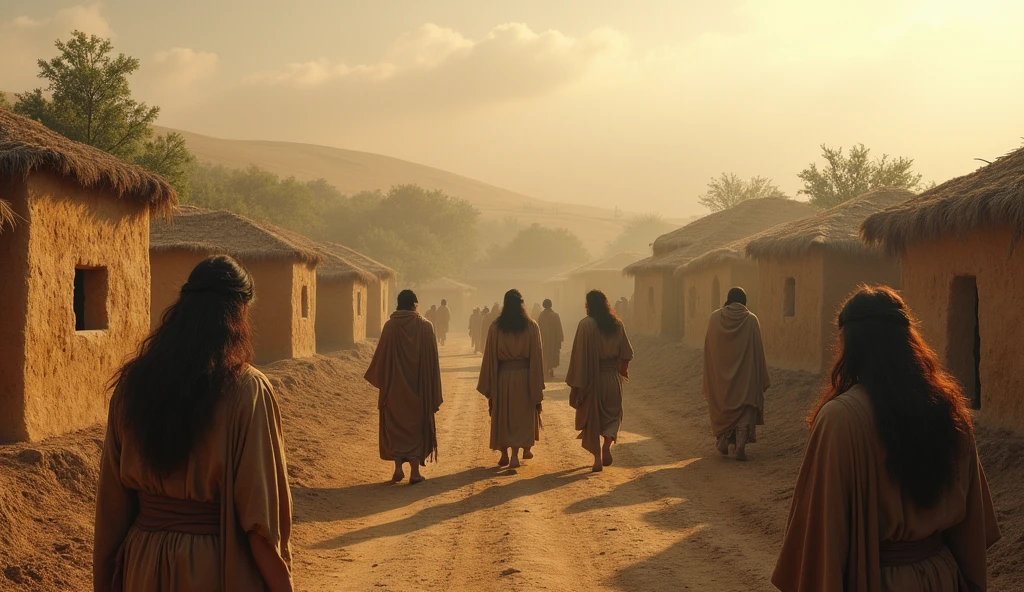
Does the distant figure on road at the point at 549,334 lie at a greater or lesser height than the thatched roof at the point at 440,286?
lesser

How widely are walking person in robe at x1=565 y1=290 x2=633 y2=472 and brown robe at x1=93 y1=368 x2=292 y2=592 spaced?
7466 mm

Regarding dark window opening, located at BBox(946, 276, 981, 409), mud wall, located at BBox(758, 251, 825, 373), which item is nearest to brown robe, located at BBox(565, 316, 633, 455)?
dark window opening, located at BBox(946, 276, 981, 409)

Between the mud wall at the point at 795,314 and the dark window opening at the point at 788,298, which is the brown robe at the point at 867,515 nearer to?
the mud wall at the point at 795,314

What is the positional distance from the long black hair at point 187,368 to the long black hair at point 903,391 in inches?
86.4

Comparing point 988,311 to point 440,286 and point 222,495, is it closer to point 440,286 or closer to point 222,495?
point 222,495

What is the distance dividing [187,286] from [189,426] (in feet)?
1.76

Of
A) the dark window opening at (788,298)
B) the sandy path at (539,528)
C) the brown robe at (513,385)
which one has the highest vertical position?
the dark window opening at (788,298)

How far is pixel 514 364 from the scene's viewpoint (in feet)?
35.4

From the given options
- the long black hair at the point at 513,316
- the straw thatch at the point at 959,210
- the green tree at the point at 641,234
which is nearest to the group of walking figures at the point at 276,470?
the straw thatch at the point at 959,210

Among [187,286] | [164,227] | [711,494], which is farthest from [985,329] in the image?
[164,227]

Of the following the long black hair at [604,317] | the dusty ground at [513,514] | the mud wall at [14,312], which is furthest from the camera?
the long black hair at [604,317]

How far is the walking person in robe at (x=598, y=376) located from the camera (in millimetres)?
10500

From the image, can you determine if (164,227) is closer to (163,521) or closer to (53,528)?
(53,528)

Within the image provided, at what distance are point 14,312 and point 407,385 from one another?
3.96 metres
